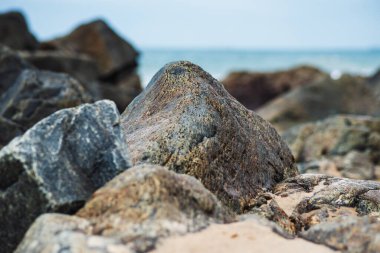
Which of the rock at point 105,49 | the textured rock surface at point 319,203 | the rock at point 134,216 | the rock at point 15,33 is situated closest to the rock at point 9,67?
the rock at point 15,33

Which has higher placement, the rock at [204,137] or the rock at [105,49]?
the rock at [105,49]

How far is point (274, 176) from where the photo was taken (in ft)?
23.0

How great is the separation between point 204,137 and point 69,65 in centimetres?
1311

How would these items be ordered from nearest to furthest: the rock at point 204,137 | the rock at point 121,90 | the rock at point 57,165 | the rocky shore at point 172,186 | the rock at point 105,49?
the rocky shore at point 172,186 → the rock at point 57,165 → the rock at point 204,137 → the rock at point 121,90 → the rock at point 105,49

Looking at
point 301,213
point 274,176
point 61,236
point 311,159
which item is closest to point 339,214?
point 301,213

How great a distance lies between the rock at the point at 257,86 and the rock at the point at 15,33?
10282 millimetres

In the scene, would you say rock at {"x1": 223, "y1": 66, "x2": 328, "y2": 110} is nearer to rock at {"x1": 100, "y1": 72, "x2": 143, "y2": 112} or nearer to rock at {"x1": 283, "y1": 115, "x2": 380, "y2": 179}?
rock at {"x1": 100, "y1": 72, "x2": 143, "y2": 112}

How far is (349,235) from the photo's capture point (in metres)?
4.54

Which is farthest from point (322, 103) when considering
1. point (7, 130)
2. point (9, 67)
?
point (7, 130)

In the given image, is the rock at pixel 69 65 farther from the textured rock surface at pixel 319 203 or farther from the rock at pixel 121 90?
the textured rock surface at pixel 319 203

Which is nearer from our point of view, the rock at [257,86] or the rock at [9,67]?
the rock at [9,67]

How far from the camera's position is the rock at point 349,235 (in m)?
4.38

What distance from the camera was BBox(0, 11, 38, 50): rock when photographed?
19.5m

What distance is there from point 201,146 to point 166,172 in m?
1.23
